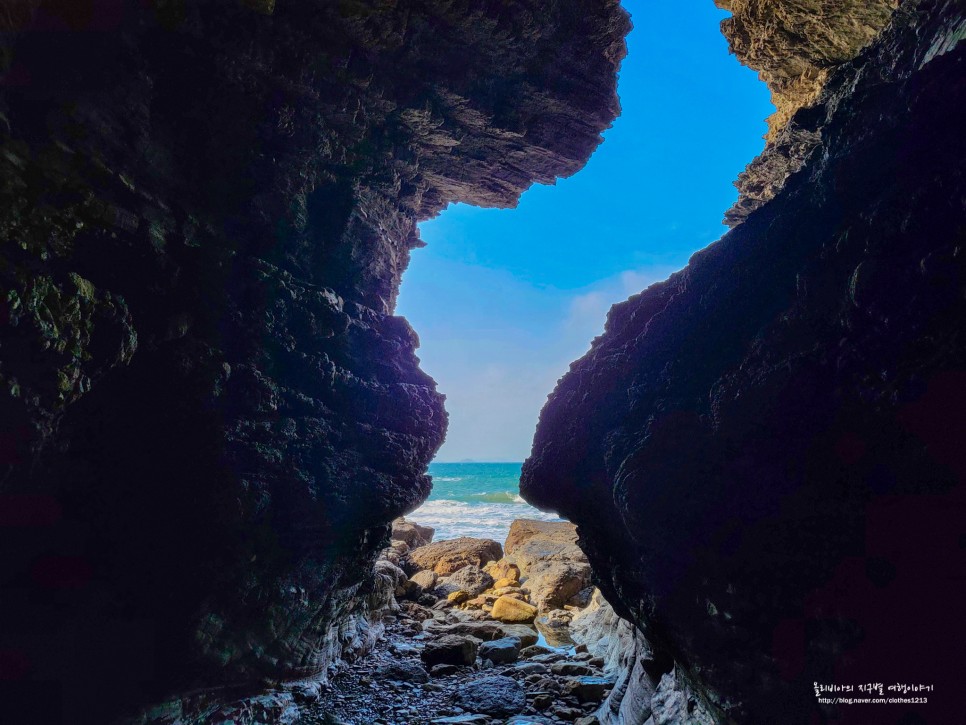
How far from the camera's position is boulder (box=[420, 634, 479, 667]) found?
818 cm

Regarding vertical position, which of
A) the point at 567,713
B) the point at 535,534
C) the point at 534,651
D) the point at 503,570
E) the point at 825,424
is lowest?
the point at 503,570

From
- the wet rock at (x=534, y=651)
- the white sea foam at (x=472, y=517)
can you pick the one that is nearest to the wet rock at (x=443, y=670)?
the wet rock at (x=534, y=651)

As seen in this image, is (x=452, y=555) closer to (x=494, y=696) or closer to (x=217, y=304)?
(x=494, y=696)

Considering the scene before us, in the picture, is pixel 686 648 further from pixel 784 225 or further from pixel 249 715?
pixel 249 715

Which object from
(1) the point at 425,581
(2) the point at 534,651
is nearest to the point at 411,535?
(1) the point at 425,581

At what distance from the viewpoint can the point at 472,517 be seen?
36750 millimetres

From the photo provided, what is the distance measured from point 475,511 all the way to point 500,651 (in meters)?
33.5

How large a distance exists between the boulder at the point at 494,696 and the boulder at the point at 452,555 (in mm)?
8212

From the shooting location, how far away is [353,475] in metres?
6.76

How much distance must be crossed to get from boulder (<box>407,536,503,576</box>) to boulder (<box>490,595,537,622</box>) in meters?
4.31

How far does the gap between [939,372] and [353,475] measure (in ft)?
22.8

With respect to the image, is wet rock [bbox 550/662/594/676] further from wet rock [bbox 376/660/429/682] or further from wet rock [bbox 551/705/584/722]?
wet rock [bbox 376/660/429/682]

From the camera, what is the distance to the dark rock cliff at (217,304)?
4375 millimetres

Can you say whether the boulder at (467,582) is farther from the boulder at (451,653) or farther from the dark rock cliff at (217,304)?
the dark rock cliff at (217,304)
